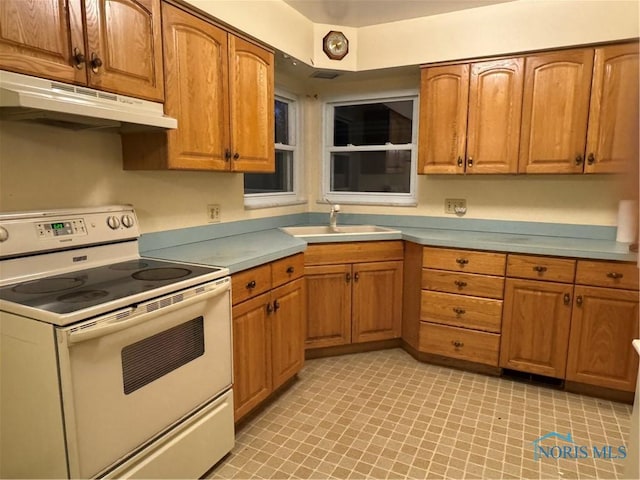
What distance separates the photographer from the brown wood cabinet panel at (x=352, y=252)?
8.82 feet

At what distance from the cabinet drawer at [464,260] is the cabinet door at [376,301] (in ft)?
1.02

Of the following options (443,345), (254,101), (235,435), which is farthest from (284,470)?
(254,101)

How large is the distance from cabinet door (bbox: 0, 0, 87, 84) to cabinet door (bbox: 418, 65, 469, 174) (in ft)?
7.04

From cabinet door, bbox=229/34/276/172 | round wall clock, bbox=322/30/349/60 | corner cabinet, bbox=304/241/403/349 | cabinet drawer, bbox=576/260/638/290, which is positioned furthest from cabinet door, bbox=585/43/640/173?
cabinet door, bbox=229/34/276/172

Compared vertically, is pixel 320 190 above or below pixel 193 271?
above

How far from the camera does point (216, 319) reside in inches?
67.5

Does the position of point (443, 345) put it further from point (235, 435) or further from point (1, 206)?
point (1, 206)

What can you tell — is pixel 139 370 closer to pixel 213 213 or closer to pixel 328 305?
pixel 213 213

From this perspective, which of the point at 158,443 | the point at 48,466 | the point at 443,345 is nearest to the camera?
the point at 48,466

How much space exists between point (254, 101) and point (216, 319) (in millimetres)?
1358

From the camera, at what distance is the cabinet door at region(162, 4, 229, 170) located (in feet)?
6.10

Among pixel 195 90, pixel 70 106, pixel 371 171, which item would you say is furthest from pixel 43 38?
pixel 371 171

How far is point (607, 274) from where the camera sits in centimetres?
223

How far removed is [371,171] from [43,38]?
Result: 99.6 inches
